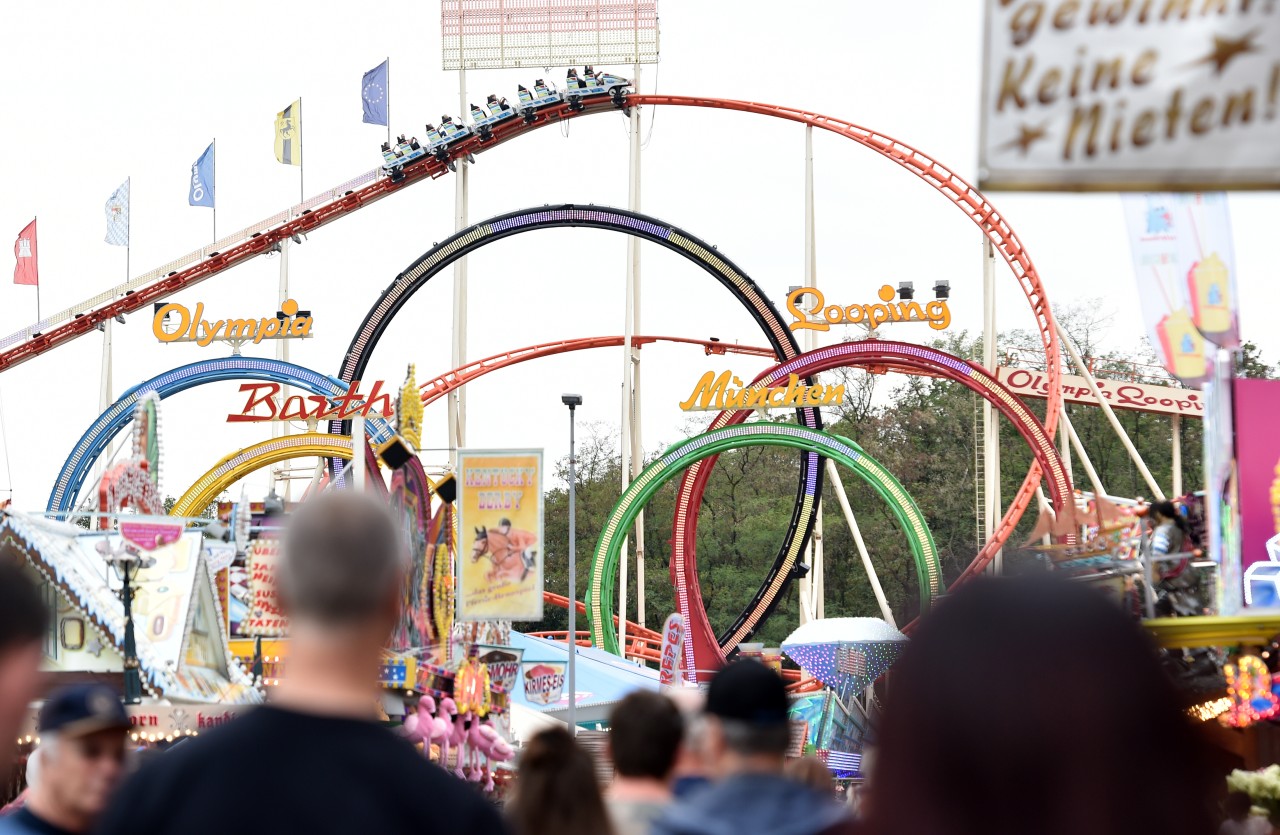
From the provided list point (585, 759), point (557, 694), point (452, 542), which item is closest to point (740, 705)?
point (585, 759)

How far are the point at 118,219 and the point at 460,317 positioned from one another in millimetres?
8768

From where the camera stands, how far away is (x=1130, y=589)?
11719 millimetres

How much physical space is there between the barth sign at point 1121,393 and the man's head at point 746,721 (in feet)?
99.8

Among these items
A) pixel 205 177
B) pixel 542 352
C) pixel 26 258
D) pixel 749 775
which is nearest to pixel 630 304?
pixel 542 352

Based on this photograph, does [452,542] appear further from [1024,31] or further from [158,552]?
[1024,31]

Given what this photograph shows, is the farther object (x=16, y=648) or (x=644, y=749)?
(x=644, y=749)

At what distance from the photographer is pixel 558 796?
3.52m

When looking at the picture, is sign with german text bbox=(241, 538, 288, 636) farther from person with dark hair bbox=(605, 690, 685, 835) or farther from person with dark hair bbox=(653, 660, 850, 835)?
person with dark hair bbox=(653, 660, 850, 835)

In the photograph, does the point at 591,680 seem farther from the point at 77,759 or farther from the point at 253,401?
the point at 77,759

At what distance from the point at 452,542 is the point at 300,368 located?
873 centimetres

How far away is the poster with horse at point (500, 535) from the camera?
1667cm

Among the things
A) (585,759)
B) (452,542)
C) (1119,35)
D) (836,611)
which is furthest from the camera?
(836,611)

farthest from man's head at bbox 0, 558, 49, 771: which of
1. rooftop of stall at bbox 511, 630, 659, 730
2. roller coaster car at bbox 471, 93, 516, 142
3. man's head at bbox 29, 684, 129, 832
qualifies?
roller coaster car at bbox 471, 93, 516, 142

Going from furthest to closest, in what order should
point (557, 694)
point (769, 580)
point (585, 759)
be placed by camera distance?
1. point (769, 580)
2. point (557, 694)
3. point (585, 759)
